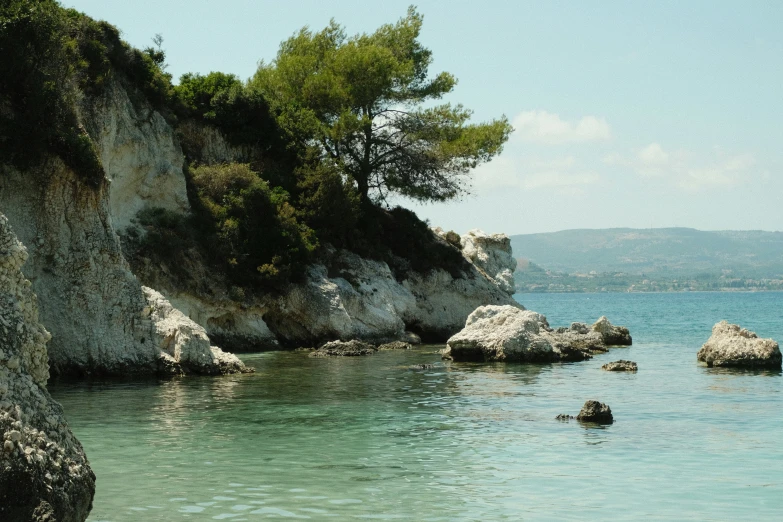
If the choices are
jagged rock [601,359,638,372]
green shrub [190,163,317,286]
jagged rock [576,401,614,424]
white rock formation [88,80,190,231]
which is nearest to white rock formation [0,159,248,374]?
white rock formation [88,80,190,231]

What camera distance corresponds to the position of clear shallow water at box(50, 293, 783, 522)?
38.1ft

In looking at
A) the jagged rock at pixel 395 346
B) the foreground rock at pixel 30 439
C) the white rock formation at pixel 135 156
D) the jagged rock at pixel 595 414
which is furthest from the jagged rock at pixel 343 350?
the foreground rock at pixel 30 439

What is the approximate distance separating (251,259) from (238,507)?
27.0 metres

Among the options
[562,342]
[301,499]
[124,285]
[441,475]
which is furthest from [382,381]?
[301,499]

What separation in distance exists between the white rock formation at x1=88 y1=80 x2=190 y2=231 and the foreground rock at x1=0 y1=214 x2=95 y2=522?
24084 mm

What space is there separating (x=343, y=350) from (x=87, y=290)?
11.8m

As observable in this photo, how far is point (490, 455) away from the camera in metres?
15.0

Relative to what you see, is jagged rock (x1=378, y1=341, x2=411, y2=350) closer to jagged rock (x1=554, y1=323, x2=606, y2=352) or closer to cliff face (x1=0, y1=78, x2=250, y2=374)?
jagged rock (x1=554, y1=323, x2=606, y2=352)

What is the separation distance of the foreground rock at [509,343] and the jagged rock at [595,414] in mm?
13314

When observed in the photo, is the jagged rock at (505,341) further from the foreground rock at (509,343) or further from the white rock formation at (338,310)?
the white rock formation at (338,310)

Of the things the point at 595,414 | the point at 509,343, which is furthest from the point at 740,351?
Answer: the point at 595,414

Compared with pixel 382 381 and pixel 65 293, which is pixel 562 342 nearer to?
pixel 382 381

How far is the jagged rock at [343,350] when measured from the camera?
1351 inches

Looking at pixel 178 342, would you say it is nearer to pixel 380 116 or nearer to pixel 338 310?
pixel 338 310
